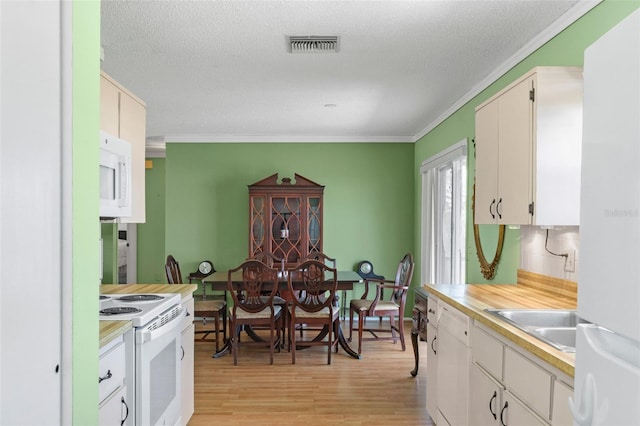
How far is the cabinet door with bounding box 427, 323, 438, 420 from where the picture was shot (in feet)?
9.25

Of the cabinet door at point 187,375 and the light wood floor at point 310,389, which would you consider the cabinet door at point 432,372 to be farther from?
the cabinet door at point 187,375

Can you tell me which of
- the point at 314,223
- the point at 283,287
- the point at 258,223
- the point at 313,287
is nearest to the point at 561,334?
the point at 313,287

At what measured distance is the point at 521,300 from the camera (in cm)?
240

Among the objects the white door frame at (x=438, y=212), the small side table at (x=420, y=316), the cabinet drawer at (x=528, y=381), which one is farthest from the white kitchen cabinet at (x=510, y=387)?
the white door frame at (x=438, y=212)

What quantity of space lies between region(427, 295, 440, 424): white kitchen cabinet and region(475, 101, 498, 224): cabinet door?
2.03 ft

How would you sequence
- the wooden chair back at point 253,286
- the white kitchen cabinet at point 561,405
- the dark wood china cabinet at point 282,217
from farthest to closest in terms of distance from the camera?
1. the dark wood china cabinet at point 282,217
2. the wooden chair back at point 253,286
3. the white kitchen cabinet at point 561,405

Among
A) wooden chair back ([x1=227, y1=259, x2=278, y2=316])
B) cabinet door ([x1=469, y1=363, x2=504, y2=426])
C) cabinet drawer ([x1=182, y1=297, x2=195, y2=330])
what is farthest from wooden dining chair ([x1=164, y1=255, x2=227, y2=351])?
cabinet door ([x1=469, y1=363, x2=504, y2=426])

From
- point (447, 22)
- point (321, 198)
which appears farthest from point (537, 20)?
point (321, 198)

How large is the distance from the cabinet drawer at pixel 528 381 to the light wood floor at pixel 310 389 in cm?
139

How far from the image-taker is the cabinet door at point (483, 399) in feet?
6.17

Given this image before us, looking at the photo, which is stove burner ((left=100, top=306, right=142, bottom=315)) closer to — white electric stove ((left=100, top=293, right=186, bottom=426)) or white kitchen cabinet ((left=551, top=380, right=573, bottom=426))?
white electric stove ((left=100, top=293, right=186, bottom=426))

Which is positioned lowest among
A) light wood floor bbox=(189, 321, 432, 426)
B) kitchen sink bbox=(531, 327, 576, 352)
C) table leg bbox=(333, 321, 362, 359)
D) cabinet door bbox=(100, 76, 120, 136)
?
light wood floor bbox=(189, 321, 432, 426)

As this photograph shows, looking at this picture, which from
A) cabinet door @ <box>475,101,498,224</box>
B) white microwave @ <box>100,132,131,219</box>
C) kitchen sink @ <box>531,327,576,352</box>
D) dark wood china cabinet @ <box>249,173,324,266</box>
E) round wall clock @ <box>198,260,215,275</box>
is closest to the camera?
kitchen sink @ <box>531,327,576,352</box>

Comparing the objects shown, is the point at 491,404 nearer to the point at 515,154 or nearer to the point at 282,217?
the point at 515,154
